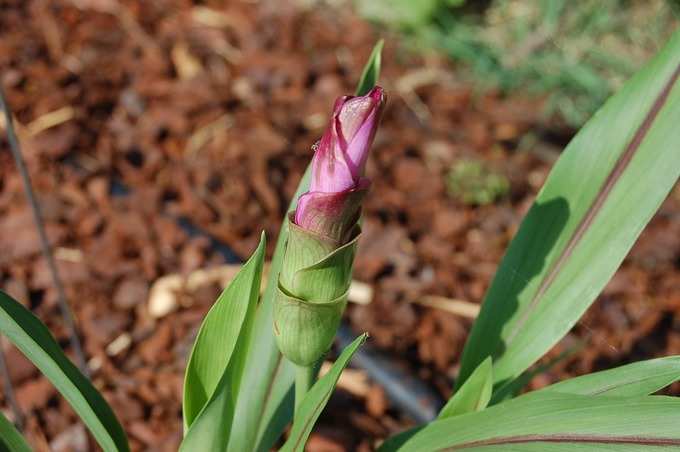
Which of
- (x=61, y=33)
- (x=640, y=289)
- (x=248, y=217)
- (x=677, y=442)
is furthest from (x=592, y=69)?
(x=677, y=442)

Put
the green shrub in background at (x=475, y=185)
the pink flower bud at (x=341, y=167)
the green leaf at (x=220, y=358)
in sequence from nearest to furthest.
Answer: the pink flower bud at (x=341, y=167) < the green leaf at (x=220, y=358) < the green shrub in background at (x=475, y=185)

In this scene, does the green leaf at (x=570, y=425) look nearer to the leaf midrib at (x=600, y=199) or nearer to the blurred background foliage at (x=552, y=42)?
the leaf midrib at (x=600, y=199)

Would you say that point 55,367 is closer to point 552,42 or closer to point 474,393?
point 474,393

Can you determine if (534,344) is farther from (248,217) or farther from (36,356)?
(248,217)

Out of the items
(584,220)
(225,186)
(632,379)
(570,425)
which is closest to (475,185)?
(225,186)

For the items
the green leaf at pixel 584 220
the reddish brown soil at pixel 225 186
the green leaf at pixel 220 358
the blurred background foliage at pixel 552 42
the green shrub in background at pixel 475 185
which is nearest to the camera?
the green leaf at pixel 220 358

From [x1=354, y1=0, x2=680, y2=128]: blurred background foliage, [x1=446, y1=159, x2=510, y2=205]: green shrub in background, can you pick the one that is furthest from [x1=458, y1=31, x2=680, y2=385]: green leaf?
[x1=354, y1=0, x2=680, y2=128]: blurred background foliage

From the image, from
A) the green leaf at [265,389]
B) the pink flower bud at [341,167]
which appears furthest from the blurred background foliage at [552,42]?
the pink flower bud at [341,167]
